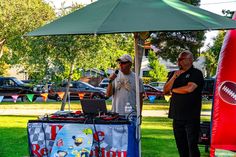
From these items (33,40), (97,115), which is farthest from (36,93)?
(97,115)

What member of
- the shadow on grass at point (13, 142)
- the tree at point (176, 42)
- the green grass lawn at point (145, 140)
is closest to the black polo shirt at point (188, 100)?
the green grass lawn at point (145, 140)

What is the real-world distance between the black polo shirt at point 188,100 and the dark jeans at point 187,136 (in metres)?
0.09

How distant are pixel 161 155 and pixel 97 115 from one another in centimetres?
273

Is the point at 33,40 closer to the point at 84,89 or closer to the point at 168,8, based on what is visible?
the point at 168,8

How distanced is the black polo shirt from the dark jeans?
86 mm

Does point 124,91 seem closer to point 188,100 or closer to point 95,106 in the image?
point 95,106

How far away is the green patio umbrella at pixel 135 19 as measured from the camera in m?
4.73

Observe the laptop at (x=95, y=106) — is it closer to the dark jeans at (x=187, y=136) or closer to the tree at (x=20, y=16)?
the dark jeans at (x=187, y=136)

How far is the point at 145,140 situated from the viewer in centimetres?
982

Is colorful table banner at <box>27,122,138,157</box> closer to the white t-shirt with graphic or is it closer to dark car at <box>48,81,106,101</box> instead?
the white t-shirt with graphic

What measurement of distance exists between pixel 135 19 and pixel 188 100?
1628mm

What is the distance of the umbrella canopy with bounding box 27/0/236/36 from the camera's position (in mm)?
4734

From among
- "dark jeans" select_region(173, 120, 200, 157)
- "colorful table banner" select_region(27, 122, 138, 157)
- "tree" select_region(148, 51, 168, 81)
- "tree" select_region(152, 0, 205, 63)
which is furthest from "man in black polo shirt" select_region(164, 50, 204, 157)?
"tree" select_region(148, 51, 168, 81)

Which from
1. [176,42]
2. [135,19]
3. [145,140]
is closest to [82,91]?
[176,42]
